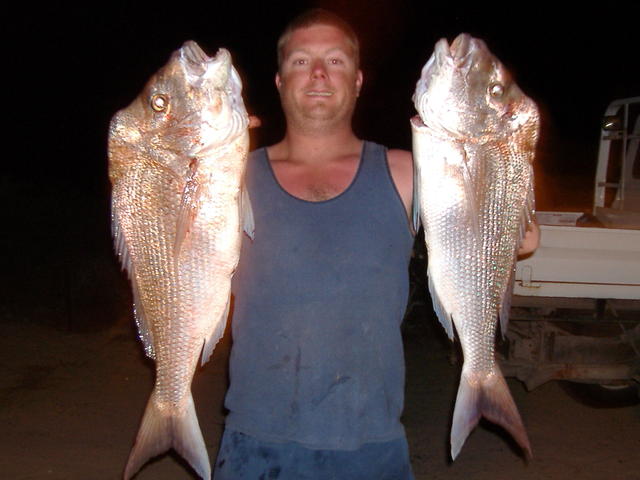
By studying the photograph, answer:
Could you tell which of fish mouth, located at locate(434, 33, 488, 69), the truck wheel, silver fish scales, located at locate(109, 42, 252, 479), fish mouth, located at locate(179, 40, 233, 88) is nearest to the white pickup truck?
the truck wheel

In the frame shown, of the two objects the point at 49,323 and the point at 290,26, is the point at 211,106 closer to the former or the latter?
the point at 290,26

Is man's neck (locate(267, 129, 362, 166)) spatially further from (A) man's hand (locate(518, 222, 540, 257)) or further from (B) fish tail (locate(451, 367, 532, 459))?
(B) fish tail (locate(451, 367, 532, 459))

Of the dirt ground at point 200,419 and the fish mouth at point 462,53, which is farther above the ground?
the fish mouth at point 462,53

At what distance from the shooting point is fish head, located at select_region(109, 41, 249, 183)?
2.37 meters

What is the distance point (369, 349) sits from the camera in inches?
102

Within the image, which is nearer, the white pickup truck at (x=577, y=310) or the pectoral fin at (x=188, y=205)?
the pectoral fin at (x=188, y=205)

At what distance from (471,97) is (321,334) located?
42.9 inches

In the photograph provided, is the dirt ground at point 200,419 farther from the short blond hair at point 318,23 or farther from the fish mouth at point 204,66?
the fish mouth at point 204,66

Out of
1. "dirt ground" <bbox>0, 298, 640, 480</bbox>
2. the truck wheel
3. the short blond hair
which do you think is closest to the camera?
the short blond hair

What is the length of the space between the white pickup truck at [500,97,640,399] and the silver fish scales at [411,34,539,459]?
2493mm

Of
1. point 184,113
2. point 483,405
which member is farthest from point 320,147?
point 483,405

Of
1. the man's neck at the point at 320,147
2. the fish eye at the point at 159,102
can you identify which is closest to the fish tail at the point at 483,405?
the man's neck at the point at 320,147

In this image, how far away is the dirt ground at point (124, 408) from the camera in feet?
16.2

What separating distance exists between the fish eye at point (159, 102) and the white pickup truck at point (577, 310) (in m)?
3.31
